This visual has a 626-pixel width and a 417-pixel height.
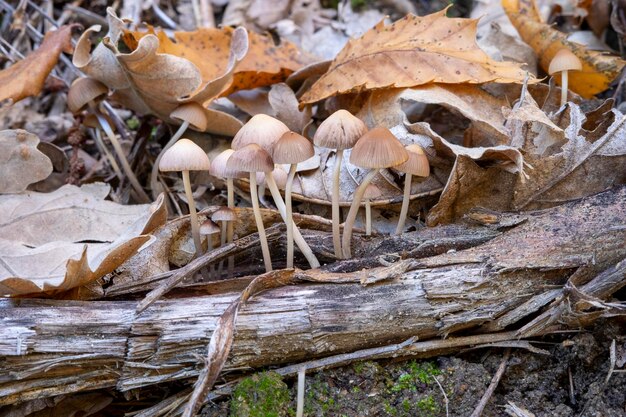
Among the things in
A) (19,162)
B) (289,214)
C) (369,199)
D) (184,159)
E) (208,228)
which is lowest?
(369,199)

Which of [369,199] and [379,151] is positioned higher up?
[379,151]

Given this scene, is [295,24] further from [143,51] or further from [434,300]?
[434,300]

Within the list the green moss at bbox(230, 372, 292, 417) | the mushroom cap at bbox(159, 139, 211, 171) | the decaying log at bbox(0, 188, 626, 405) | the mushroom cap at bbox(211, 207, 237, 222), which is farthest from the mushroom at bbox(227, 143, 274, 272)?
the green moss at bbox(230, 372, 292, 417)

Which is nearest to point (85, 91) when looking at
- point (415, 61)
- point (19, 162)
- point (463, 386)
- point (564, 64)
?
point (19, 162)

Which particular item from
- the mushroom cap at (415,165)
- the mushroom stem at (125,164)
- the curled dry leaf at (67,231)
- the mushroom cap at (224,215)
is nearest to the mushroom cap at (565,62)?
the mushroom cap at (415,165)

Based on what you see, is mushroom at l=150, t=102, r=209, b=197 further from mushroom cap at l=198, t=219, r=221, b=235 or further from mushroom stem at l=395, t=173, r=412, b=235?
mushroom stem at l=395, t=173, r=412, b=235

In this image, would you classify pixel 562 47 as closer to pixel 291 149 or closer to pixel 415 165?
pixel 415 165

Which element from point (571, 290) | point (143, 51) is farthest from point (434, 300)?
point (143, 51)

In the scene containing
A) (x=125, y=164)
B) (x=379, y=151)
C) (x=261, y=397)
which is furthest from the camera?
(x=125, y=164)
